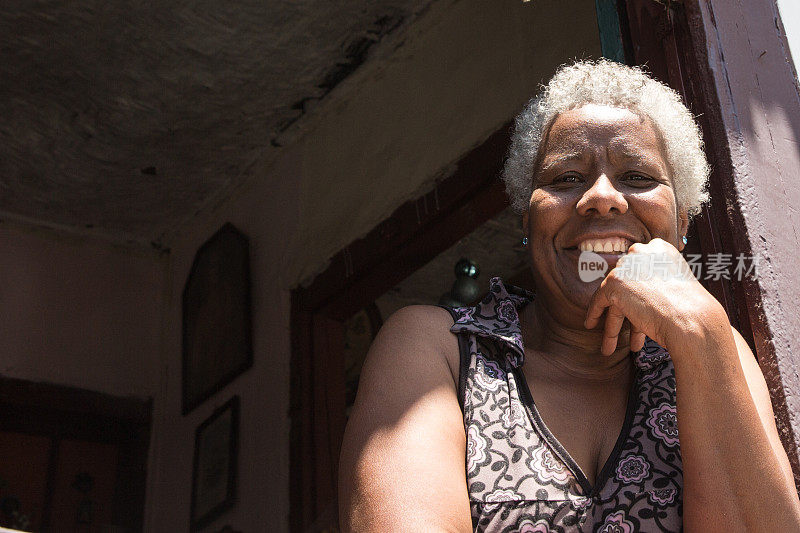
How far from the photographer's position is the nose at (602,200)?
72.4 inches

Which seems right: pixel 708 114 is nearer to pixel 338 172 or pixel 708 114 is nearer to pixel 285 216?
pixel 338 172

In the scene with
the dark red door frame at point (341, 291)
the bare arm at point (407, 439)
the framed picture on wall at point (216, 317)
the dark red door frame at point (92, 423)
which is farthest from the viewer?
the dark red door frame at point (92, 423)

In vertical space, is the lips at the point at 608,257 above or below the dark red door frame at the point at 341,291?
below

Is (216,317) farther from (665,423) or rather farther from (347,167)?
(665,423)

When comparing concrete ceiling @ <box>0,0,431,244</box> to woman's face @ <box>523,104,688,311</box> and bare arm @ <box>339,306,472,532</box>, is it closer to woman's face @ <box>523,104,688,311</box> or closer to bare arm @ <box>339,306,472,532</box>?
woman's face @ <box>523,104,688,311</box>

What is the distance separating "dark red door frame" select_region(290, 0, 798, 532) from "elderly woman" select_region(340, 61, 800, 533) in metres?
0.13

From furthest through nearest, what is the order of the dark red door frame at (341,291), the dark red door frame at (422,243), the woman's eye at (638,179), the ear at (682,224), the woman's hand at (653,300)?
the dark red door frame at (341,291), the dark red door frame at (422,243), the ear at (682,224), the woman's eye at (638,179), the woman's hand at (653,300)

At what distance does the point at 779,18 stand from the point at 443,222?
1.46 m

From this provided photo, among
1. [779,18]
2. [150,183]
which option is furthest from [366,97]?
[779,18]

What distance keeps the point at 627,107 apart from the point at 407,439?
34.4 inches

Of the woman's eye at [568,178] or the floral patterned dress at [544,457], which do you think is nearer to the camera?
the floral patterned dress at [544,457]

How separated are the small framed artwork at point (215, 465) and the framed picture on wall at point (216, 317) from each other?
0.16 metres

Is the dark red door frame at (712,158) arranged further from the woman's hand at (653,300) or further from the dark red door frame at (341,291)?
the dark red door frame at (341,291)

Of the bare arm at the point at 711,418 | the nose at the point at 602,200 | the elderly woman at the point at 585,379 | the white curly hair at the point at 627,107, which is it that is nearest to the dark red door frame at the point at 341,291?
the white curly hair at the point at 627,107
